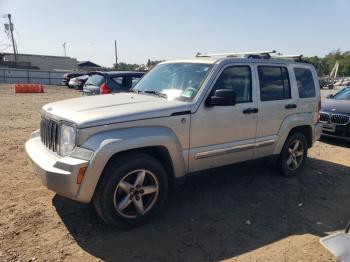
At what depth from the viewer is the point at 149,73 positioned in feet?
18.9

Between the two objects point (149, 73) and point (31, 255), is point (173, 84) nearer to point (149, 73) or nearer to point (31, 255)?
point (149, 73)

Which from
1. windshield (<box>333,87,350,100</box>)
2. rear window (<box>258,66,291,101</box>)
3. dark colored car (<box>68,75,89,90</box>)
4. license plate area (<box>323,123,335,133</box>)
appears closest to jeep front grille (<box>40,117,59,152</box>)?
rear window (<box>258,66,291,101</box>)

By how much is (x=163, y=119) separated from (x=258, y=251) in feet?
5.82

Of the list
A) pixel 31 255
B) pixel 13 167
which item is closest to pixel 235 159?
pixel 31 255

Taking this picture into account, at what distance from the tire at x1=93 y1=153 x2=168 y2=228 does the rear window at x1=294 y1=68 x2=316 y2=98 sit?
310 centimetres

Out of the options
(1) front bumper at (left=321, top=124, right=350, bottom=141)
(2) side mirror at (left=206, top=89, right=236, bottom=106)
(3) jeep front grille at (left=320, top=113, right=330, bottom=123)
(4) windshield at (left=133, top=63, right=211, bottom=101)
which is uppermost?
(4) windshield at (left=133, top=63, right=211, bottom=101)

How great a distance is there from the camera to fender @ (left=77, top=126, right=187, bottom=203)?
3.65 meters

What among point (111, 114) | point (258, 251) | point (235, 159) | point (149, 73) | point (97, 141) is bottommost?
point (258, 251)

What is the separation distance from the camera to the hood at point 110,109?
12.5 ft

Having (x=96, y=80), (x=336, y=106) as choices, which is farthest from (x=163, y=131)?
(x=96, y=80)

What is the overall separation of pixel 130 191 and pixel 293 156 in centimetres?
334

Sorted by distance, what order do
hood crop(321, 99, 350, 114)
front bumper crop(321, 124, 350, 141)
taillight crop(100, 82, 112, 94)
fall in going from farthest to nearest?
1. taillight crop(100, 82, 112, 94)
2. hood crop(321, 99, 350, 114)
3. front bumper crop(321, 124, 350, 141)

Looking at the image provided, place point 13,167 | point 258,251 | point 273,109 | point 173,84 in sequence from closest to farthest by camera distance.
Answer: point 258,251 < point 173,84 < point 273,109 < point 13,167

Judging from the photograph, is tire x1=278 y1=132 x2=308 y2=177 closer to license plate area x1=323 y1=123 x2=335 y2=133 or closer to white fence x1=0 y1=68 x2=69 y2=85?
license plate area x1=323 y1=123 x2=335 y2=133
